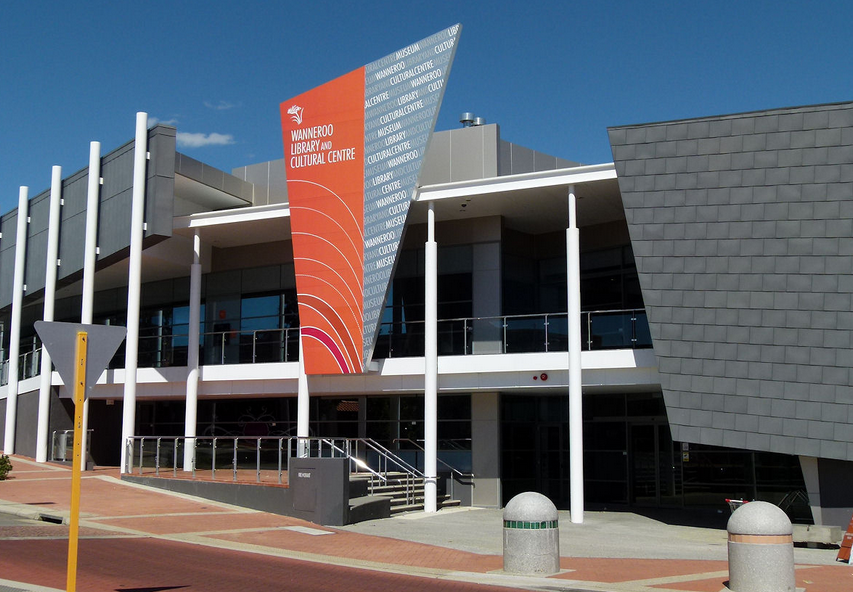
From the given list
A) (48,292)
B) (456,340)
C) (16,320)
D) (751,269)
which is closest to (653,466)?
(456,340)

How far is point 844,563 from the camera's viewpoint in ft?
46.8

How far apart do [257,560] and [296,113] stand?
14.2 m

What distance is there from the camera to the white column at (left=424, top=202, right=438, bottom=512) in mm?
22281

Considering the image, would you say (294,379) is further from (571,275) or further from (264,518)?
(571,275)

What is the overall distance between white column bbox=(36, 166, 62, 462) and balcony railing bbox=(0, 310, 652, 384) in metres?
2.24

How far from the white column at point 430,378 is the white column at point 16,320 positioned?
16.8 metres

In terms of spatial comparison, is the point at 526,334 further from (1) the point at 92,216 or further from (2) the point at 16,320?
(2) the point at 16,320

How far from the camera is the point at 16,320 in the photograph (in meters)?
31.5

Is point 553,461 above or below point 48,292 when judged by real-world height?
below

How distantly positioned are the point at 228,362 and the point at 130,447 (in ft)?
13.3

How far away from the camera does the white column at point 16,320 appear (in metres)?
31.0

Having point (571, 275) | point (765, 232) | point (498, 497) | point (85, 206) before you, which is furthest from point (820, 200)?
point (85, 206)

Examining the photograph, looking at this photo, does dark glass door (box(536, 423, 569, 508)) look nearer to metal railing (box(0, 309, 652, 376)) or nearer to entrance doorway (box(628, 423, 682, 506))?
entrance doorway (box(628, 423, 682, 506))

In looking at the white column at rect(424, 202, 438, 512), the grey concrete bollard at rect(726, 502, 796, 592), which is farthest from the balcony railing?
the grey concrete bollard at rect(726, 502, 796, 592)
